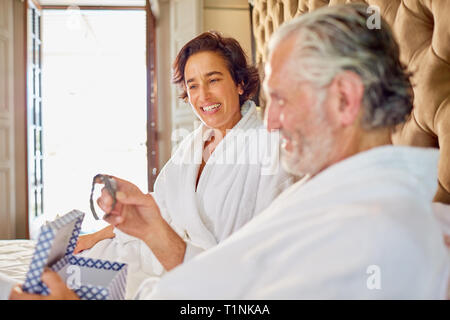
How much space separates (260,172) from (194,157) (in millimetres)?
325

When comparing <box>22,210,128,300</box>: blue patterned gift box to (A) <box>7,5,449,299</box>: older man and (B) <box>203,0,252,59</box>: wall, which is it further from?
(B) <box>203,0,252,59</box>: wall

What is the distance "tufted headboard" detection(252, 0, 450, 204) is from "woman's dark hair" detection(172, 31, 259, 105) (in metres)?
0.62

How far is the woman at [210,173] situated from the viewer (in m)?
1.37

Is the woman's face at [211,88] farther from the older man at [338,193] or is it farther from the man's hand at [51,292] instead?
the man's hand at [51,292]

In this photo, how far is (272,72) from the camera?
78cm

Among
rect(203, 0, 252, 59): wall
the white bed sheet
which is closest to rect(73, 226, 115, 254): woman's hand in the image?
the white bed sheet

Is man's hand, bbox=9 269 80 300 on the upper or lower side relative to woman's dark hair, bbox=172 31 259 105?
lower

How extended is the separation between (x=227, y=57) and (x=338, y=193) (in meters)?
1.16

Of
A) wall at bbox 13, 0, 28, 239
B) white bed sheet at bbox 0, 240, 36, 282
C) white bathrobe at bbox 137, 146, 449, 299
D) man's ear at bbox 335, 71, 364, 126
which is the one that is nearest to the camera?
white bathrobe at bbox 137, 146, 449, 299

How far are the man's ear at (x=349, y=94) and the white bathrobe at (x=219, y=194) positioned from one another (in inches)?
28.3

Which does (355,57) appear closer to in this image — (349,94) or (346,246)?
(349,94)

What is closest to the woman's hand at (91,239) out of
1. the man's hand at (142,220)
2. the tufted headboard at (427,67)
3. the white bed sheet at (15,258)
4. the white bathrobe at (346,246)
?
the white bed sheet at (15,258)

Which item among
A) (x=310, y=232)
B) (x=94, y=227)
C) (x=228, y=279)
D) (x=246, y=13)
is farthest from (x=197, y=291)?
(x=94, y=227)

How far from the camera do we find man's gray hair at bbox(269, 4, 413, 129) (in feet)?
2.35
